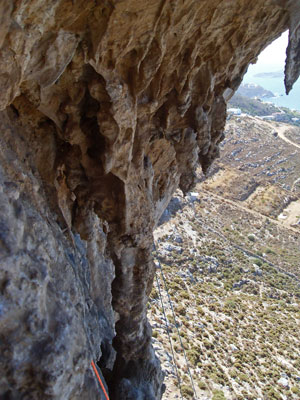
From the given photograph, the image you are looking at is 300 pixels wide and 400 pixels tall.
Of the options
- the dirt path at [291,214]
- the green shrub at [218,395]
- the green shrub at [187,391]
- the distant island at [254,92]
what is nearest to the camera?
the green shrub at [187,391]

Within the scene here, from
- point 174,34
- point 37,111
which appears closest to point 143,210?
point 37,111

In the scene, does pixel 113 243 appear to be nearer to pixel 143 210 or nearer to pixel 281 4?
pixel 143 210

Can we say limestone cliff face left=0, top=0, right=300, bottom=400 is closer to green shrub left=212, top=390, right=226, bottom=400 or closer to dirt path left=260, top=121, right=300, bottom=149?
green shrub left=212, top=390, right=226, bottom=400

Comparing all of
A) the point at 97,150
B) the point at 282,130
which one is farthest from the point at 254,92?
the point at 97,150

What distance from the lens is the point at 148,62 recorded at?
5871mm

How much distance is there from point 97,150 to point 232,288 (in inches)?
1033

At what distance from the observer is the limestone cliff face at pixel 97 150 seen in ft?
12.1

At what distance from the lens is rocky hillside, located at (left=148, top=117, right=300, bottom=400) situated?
19234 mm

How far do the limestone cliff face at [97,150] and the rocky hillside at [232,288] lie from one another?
36.3 ft

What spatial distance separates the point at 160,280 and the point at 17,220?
2276cm

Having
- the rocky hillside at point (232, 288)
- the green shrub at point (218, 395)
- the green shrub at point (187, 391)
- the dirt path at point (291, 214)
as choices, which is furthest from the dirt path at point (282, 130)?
the green shrub at point (187, 391)

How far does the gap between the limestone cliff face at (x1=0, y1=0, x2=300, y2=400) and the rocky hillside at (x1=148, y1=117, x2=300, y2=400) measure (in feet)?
36.3

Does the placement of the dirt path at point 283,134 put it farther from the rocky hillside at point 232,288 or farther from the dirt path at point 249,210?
the dirt path at point 249,210

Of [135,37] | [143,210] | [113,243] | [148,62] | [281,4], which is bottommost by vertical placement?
[113,243]
